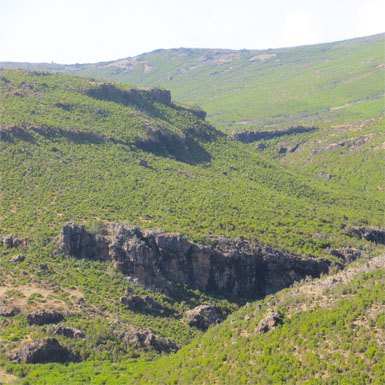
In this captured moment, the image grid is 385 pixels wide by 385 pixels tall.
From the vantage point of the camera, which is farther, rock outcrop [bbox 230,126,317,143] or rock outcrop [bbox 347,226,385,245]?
rock outcrop [bbox 230,126,317,143]

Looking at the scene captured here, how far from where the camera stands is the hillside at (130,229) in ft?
156

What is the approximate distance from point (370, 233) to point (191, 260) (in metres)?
29.6

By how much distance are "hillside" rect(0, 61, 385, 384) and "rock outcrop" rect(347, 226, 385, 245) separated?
20cm

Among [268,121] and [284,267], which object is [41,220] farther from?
[268,121]

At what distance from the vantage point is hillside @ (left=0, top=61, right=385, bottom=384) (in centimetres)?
4741

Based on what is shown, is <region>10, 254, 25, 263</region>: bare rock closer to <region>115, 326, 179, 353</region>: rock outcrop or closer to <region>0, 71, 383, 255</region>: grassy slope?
<region>0, 71, 383, 255</region>: grassy slope

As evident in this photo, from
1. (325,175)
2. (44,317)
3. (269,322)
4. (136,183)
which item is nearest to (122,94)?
(136,183)

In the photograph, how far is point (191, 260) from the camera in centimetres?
6156

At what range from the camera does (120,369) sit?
144 ft

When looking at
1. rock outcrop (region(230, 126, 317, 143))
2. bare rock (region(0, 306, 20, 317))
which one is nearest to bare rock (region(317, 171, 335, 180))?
rock outcrop (region(230, 126, 317, 143))

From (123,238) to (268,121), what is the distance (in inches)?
4697

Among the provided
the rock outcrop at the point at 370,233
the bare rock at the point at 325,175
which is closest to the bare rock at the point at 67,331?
the rock outcrop at the point at 370,233

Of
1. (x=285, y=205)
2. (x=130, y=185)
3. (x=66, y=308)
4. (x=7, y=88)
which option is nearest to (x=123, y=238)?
(x=66, y=308)

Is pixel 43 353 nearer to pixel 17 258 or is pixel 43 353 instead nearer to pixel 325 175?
pixel 17 258
